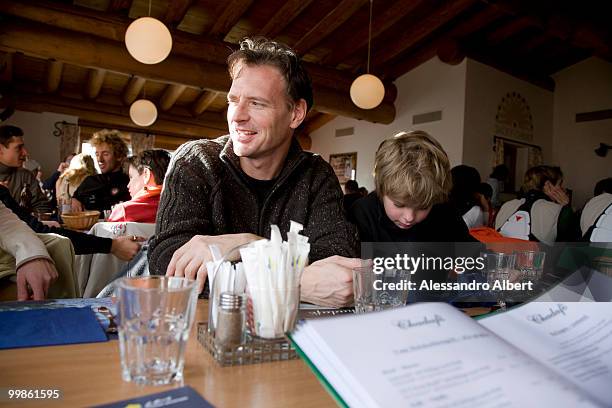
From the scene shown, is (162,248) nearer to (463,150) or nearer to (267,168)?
(267,168)

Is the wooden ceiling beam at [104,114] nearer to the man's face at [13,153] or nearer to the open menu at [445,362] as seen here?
the man's face at [13,153]

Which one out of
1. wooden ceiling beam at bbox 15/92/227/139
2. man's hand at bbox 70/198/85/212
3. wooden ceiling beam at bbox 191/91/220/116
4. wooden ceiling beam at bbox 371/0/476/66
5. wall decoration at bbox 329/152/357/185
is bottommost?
man's hand at bbox 70/198/85/212

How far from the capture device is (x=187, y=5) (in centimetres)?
523

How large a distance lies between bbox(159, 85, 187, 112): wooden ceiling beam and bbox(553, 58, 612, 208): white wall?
264 inches

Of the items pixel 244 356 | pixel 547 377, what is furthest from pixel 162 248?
pixel 547 377

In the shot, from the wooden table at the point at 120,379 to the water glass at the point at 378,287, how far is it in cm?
25

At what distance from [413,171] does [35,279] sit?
119 centimetres

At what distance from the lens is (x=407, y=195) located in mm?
1471

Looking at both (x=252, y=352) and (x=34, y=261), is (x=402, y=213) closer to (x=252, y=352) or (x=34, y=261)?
(x=252, y=352)

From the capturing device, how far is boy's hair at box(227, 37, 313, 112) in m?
1.36

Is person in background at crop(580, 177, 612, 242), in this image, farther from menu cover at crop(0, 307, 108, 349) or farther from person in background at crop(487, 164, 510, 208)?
menu cover at crop(0, 307, 108, 349)

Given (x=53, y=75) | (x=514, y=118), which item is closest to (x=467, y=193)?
(x=514, y=118)

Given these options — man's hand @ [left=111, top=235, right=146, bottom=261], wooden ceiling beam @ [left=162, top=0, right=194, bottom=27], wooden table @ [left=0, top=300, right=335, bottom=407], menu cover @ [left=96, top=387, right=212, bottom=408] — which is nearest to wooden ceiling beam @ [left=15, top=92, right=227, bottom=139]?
wooden ceiling beam @ [left=162, top=0, right=194, bottom=27]

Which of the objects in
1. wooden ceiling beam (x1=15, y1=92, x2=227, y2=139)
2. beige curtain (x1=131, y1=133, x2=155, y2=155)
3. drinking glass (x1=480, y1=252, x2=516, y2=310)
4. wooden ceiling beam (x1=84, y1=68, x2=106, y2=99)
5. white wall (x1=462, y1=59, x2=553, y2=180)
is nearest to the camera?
drinking glass (x1=480, y1=252, x2=516, y2=310)
